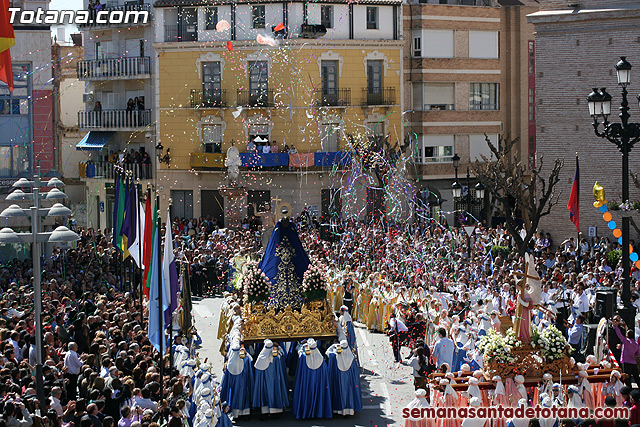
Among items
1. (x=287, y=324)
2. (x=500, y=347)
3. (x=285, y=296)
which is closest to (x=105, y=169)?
(x=285, y=296)

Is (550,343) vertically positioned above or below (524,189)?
below

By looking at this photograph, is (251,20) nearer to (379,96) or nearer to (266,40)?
(266,40)

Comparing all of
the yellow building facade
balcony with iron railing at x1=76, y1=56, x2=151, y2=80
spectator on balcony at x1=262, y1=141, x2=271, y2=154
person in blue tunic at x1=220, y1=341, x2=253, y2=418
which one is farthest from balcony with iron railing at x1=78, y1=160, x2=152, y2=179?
person in blue tunic at x1=220, y1=341, x2=253, y2=418

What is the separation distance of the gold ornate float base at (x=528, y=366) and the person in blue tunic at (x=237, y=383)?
15.1 feet

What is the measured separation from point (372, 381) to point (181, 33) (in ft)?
87.6

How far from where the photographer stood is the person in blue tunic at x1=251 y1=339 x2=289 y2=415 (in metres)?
18.5

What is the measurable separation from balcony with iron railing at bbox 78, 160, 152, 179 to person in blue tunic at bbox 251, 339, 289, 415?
1064 inches

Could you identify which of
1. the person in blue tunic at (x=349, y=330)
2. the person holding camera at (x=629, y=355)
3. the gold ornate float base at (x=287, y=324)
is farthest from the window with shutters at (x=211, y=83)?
the person holding camera at (x=629, y=355)

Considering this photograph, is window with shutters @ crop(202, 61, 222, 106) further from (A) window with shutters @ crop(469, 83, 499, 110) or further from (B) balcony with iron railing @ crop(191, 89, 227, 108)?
(A) window with shutters @ crop(469, 83, 499, 110)

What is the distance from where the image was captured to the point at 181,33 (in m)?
44.5

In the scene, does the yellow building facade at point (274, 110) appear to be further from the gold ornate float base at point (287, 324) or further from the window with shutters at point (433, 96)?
the gold ornate float base at point (287, 324)

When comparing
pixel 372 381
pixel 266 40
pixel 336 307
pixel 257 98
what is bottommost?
pixel 372 381

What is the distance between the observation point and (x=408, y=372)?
72.6 feet

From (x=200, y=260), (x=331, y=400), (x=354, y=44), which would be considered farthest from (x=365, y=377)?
(x=354, y=44)
